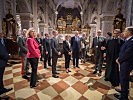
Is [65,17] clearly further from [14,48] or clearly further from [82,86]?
[82,86]

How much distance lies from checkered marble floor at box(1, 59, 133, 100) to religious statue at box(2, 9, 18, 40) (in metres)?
2.92

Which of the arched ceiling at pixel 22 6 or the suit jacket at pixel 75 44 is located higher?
the arched ceiling at pixel 22 6

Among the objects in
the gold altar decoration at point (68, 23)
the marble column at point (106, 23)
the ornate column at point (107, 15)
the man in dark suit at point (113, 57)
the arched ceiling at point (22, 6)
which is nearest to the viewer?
the man in dark suit at point (113, 57)

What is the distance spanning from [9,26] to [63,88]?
4.99 metres

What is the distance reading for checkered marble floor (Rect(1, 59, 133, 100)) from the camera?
363cm

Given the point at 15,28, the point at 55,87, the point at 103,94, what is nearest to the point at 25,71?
the point at 55,87

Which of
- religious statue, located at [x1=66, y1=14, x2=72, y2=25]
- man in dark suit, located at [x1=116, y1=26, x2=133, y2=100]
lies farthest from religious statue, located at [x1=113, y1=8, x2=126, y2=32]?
religious statue, located at [x1=66, y1=14, x2=72, y2=25]

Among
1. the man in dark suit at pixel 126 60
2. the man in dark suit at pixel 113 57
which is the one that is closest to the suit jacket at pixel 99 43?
the man in dark suit at pixel 113 57

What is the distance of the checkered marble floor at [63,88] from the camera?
3633 millimetres

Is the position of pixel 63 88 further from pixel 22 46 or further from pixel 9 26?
pixel 9 26

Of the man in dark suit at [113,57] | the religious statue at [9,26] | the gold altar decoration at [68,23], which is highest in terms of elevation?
the gold altar decoration at [68,23]

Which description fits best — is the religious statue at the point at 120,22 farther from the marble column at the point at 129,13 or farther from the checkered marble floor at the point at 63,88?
the checkered marble floor at the point at 63,88

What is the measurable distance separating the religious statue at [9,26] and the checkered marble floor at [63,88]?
2921mm

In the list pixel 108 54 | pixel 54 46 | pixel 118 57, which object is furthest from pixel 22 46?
pixel 118 57
